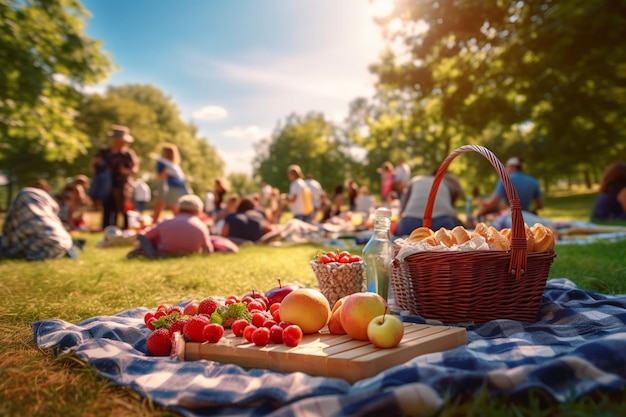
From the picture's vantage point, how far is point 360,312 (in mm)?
2473

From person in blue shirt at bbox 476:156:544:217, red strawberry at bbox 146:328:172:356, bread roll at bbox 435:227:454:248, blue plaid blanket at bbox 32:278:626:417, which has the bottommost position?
blue plaid blanket at bbox 32:278:626:417

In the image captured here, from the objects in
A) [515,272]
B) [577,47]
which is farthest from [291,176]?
[515,272]

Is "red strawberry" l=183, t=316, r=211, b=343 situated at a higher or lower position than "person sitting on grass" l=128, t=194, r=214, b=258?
lower

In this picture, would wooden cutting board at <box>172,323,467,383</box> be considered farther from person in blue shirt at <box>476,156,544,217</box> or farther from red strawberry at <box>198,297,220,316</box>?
person in blue shirt at <box>476,156,544,217</box>

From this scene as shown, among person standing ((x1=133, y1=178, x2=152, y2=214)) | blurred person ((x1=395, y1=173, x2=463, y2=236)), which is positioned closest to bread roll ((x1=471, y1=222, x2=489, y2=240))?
blurred person ((x1=395, y1=173, x2=463, y2=236))

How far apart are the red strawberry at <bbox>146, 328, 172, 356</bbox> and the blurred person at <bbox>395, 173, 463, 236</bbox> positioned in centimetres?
504

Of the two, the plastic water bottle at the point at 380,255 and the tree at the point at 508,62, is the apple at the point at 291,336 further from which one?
the tree at the point at 508,62

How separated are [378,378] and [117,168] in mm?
10680

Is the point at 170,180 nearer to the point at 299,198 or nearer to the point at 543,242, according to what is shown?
the point at 299,198

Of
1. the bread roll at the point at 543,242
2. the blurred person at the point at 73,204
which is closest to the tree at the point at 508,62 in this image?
the blurred person at the point at 73,204

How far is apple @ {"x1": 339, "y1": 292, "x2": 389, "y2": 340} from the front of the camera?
2463 mm

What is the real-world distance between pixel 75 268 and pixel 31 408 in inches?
178

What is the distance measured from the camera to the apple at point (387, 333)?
89.0 inches

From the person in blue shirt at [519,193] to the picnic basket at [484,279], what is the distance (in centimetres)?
691
